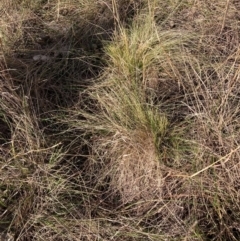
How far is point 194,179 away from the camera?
1.76 m

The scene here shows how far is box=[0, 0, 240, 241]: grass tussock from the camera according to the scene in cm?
174

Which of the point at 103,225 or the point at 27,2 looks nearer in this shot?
the point at 103,225

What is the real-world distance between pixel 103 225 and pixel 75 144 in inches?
16.8

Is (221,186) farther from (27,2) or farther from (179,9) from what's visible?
(27,2)

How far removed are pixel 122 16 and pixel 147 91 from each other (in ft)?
2.21

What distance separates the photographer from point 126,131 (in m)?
1.93

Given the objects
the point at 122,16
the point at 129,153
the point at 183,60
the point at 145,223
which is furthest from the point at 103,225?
the point at 122,16

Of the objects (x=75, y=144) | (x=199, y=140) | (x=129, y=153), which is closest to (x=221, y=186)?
(x=199, y=140)

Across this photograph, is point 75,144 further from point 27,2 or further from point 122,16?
point 27,2

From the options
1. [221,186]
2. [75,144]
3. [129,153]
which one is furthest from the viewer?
[75,144]

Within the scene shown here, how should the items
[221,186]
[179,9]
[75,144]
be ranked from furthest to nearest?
[179,9] → [75,144] → [221,186]

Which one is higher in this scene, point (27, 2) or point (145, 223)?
point (27, 2)

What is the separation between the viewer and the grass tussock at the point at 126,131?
5.71 feet

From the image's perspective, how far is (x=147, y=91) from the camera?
215 cm
